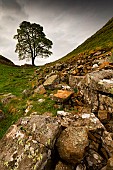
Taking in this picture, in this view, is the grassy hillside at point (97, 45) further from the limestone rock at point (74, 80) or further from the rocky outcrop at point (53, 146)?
the rocky outcrop at point (53, 146)

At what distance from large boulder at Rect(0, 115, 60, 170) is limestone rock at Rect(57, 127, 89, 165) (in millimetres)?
362

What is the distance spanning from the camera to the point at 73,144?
688cm

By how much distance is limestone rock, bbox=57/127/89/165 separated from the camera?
264 inches

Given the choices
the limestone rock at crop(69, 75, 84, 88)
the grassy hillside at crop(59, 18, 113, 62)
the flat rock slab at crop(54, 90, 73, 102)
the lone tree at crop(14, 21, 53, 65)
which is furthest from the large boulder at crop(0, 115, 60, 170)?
the lone tree at crop(14, 21, 53, 65)

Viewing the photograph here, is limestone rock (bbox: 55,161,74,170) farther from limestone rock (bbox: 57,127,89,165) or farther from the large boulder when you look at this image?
the large boulder

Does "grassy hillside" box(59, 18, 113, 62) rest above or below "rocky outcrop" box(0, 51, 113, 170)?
above

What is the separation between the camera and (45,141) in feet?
22.8

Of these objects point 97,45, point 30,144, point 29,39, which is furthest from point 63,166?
point 29,39

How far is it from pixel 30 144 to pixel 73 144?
1.71 m

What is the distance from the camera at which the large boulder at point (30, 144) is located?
643cm

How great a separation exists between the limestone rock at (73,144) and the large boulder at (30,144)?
362 mm

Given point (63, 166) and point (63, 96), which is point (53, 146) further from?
point (63, 96)

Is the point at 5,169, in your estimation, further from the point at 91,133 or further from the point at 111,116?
the point at 111,116

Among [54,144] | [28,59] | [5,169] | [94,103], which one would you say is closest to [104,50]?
[94,103]
